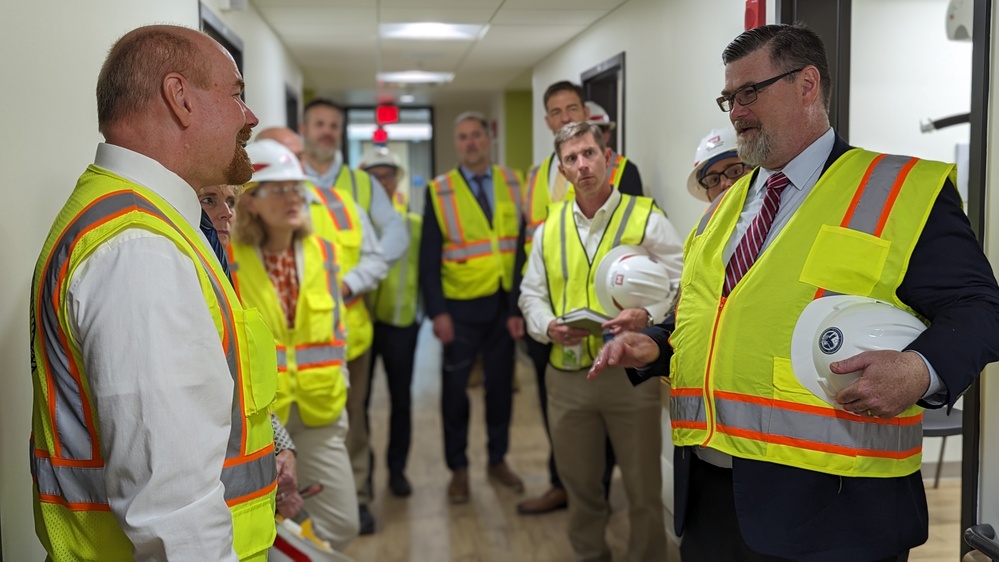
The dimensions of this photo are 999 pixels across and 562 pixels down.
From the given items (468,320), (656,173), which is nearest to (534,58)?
(656,173)

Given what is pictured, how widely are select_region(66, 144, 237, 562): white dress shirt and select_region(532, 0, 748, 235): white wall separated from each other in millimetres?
1673

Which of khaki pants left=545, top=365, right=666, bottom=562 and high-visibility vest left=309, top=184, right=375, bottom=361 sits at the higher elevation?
high-visibility vest left=309, top=184, right=375, bottom=361

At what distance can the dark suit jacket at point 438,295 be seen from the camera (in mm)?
4090

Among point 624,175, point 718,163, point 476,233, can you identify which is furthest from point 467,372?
point 718,163

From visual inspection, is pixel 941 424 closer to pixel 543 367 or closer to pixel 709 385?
pixel 709 385

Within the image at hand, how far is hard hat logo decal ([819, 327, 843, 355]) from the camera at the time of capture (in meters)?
1.48

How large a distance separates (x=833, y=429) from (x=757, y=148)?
1.82 feet

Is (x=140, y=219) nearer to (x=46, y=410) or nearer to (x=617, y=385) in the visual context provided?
(x=46, y=410)

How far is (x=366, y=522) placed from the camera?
147 inches

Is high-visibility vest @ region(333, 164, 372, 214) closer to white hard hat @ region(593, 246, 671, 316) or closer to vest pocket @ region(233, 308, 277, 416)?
white hard hat @ region(593, 246, 671, 316)

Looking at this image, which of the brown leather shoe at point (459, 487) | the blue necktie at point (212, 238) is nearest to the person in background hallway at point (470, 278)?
the brown leather shoe at point (459, 487)

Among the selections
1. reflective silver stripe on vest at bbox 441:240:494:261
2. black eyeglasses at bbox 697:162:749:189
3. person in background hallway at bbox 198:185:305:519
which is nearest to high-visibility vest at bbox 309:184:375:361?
reflective silver stripe on vest at bbox 441:240:494:261

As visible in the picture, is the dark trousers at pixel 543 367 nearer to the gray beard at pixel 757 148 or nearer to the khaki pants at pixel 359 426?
the khaki pants at pixel 359 426

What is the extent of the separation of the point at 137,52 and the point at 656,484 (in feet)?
7.08
